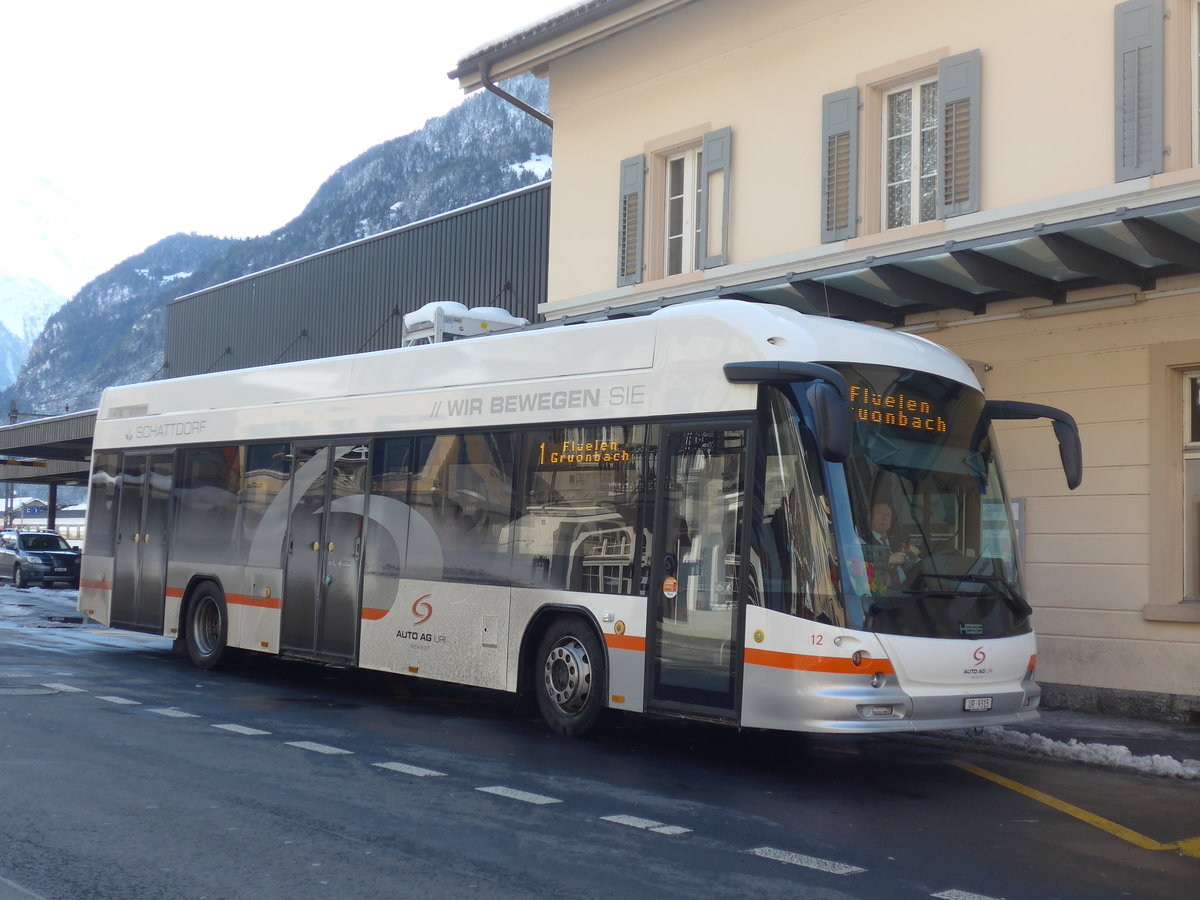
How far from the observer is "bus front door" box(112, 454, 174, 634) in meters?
14.5

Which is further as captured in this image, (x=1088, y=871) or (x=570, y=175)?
(x=570, y=175)

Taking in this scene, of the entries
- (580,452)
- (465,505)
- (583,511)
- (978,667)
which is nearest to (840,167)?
(580,452)

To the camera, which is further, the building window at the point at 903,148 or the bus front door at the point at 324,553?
the building window at the point at 903,148

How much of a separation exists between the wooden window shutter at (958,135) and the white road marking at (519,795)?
27.4ft

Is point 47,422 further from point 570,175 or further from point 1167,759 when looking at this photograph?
point 1167,759

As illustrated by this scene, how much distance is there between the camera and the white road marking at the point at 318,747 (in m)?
8.74

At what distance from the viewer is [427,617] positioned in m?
10.9

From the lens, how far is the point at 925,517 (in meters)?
8.46

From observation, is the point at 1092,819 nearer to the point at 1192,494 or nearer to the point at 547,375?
the point at 547,375

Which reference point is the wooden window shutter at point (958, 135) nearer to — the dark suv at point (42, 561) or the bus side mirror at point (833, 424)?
the bus side mirror at point (833, 424)

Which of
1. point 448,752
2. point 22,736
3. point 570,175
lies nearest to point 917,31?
point 570,175

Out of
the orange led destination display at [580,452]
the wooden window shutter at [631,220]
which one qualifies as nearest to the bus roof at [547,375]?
the orange led destination display at [580,452]

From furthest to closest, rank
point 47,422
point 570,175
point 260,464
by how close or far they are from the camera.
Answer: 1. point 47,422
2. point 570,175
3. point 260,464

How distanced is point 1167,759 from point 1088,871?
348 centimetres
